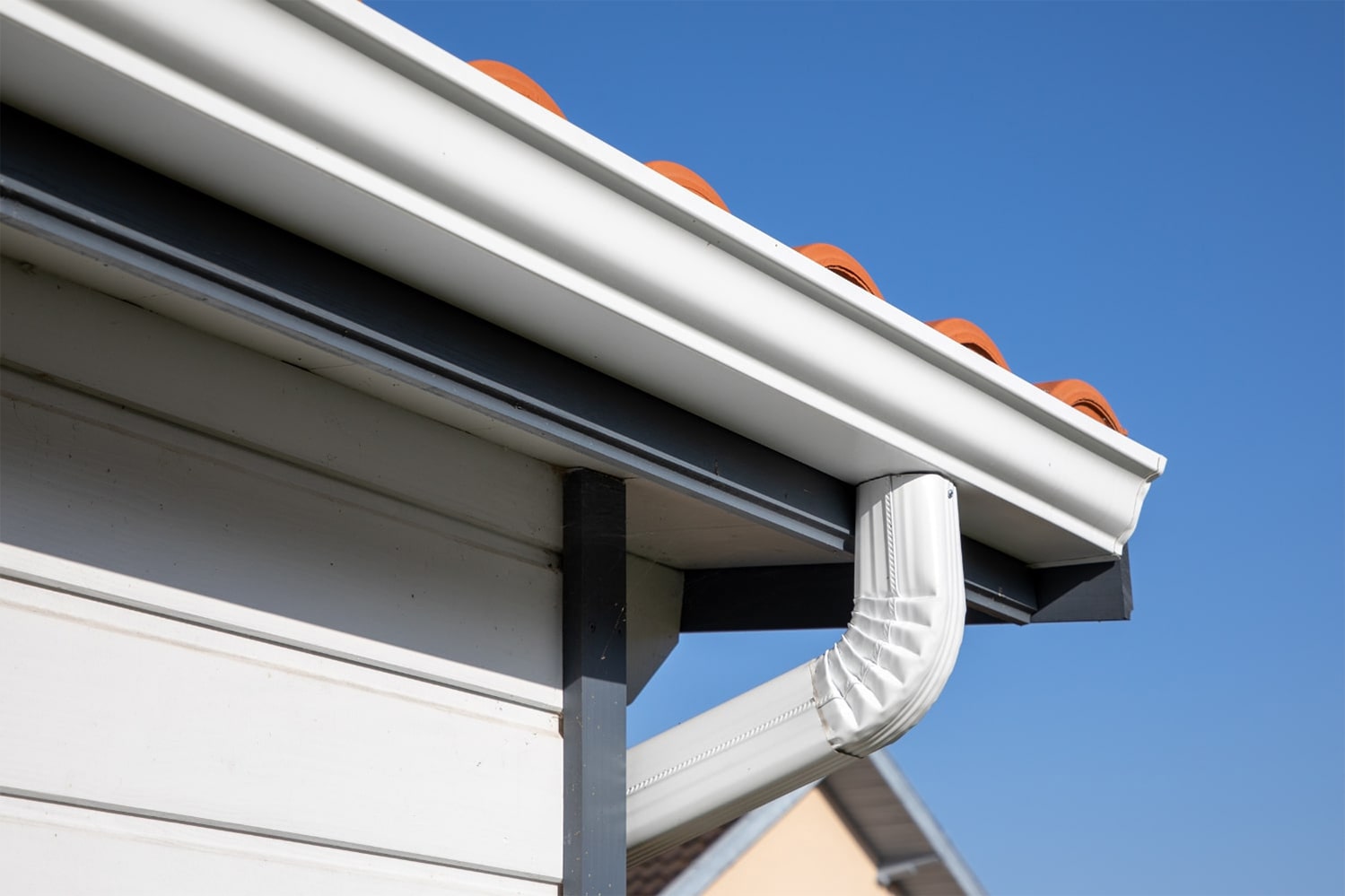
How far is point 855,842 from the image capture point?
12.2 m

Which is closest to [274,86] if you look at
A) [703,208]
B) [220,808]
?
[703,208]

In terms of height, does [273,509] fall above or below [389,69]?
below

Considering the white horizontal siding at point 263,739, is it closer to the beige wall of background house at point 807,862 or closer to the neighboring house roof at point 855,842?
the neighboring house roof at point 855,842

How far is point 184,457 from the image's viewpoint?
5.44 ft

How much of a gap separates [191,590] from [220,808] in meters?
0.24

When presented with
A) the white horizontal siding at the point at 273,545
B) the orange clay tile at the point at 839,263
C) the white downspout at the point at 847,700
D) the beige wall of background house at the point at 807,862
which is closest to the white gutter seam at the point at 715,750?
the white downspout at the point at 847,700

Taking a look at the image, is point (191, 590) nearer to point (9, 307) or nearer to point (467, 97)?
point (9, 307)

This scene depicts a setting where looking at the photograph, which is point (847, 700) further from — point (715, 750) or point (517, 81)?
point (517, 81)

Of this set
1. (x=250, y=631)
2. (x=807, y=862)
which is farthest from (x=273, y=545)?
(x=807, y=862)

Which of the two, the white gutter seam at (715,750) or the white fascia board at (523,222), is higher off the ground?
the white fascia board at (523,222)

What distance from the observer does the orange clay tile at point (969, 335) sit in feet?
6.97

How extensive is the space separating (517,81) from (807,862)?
1062 centimetres

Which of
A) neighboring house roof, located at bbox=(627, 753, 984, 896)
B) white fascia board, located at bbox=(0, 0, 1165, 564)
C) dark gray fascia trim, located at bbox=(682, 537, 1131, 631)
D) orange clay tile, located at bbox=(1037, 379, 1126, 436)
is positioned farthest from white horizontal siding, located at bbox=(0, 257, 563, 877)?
neighboring house roof, located at bbox=(627, 753, 984, 896)

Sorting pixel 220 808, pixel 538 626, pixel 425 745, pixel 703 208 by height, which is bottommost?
pixel 220 808
